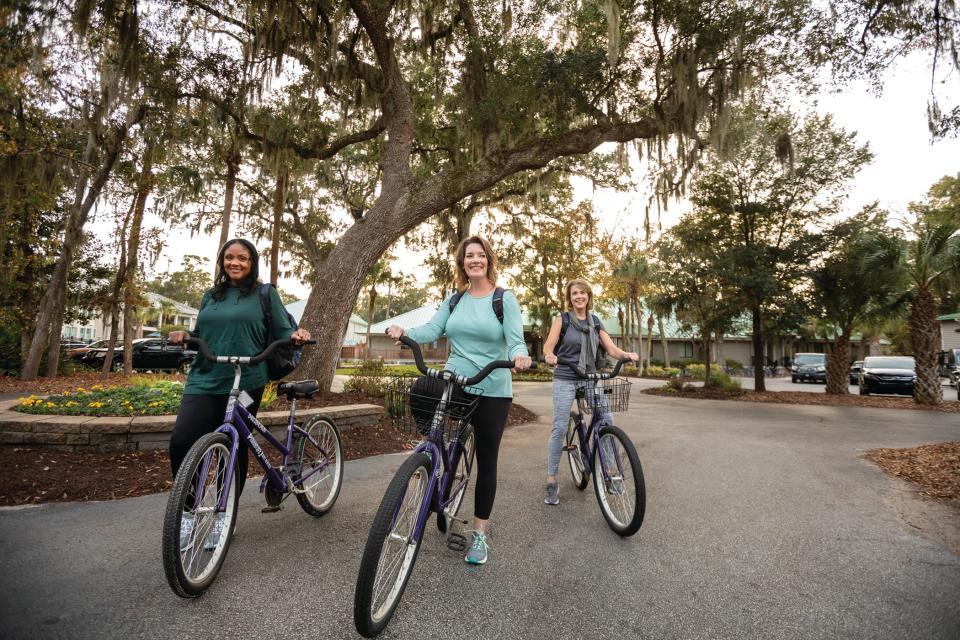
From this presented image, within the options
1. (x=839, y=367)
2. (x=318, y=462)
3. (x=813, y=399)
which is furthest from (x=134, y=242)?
(x=839, y=367)

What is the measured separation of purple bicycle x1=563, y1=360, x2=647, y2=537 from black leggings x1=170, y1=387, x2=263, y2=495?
8.32ft

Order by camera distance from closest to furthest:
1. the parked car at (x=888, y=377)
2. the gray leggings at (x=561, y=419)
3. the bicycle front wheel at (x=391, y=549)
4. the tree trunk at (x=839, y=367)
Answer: the bicycle front wheel at (x=391, y=549) < the gray leggings at (x=561, y=419) < the tree trunk at (x=839, y=367) < the parked car at (x=888, y=377)

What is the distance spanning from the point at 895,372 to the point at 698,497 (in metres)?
18.5

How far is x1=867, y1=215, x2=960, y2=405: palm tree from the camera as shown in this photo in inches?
506

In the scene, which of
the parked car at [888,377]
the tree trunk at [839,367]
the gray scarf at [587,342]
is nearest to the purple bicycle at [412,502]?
the gray scarf at [587,342]

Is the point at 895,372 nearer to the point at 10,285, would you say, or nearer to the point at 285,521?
the point at 285,521

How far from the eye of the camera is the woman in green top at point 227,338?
279 centimetres

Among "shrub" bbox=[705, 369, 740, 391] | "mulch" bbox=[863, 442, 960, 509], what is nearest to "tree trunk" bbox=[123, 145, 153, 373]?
"mulch" bbox=[863, 442, 960, 509]

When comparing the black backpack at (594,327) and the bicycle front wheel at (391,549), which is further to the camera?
the black backpack at (594,327)

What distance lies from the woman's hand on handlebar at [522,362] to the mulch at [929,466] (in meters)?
4.59

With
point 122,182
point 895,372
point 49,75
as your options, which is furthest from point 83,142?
point 895,372

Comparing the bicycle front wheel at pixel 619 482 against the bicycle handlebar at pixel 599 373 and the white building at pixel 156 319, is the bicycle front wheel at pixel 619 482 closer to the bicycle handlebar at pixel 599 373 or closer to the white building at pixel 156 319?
the bicycle handlebar at pixel 599 373

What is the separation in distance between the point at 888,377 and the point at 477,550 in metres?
20.8

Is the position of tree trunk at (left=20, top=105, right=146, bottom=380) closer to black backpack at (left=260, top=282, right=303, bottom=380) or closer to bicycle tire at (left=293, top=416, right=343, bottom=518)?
black backpack at (left=260, top=282, right=303, bottom=380)
